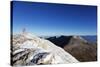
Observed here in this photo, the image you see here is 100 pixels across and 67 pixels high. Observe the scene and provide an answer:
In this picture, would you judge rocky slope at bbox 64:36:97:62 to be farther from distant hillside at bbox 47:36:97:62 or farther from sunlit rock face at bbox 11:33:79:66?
sunlit rock face at bbox 11:33:79:66

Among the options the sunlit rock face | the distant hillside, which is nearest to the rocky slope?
the distant hillside

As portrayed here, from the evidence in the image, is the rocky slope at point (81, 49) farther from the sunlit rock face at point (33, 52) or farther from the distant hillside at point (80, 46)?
the sunlit rock face at point (33, 52)

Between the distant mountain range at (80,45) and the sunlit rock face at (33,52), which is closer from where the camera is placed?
the sunlit rock face at (33,52)

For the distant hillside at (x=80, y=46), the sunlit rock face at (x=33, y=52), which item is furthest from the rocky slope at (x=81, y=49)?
the sunlit rock face at (x=33, y=52)

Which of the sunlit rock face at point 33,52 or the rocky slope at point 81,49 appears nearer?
the sunlit rock face at point 33,52

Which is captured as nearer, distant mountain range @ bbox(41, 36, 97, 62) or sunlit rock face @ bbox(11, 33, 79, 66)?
sunlit rock face @ bbox(11, 33, 79, 66)

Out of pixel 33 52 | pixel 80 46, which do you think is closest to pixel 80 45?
pixel 80 46

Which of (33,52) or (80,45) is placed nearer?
(33,52)

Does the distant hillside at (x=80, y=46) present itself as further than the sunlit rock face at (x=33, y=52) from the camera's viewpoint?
Yes

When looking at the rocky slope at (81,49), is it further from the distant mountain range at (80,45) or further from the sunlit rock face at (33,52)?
the sunlit rock face at (33,52)

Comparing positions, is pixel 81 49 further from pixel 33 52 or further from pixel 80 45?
pixel 33 52
